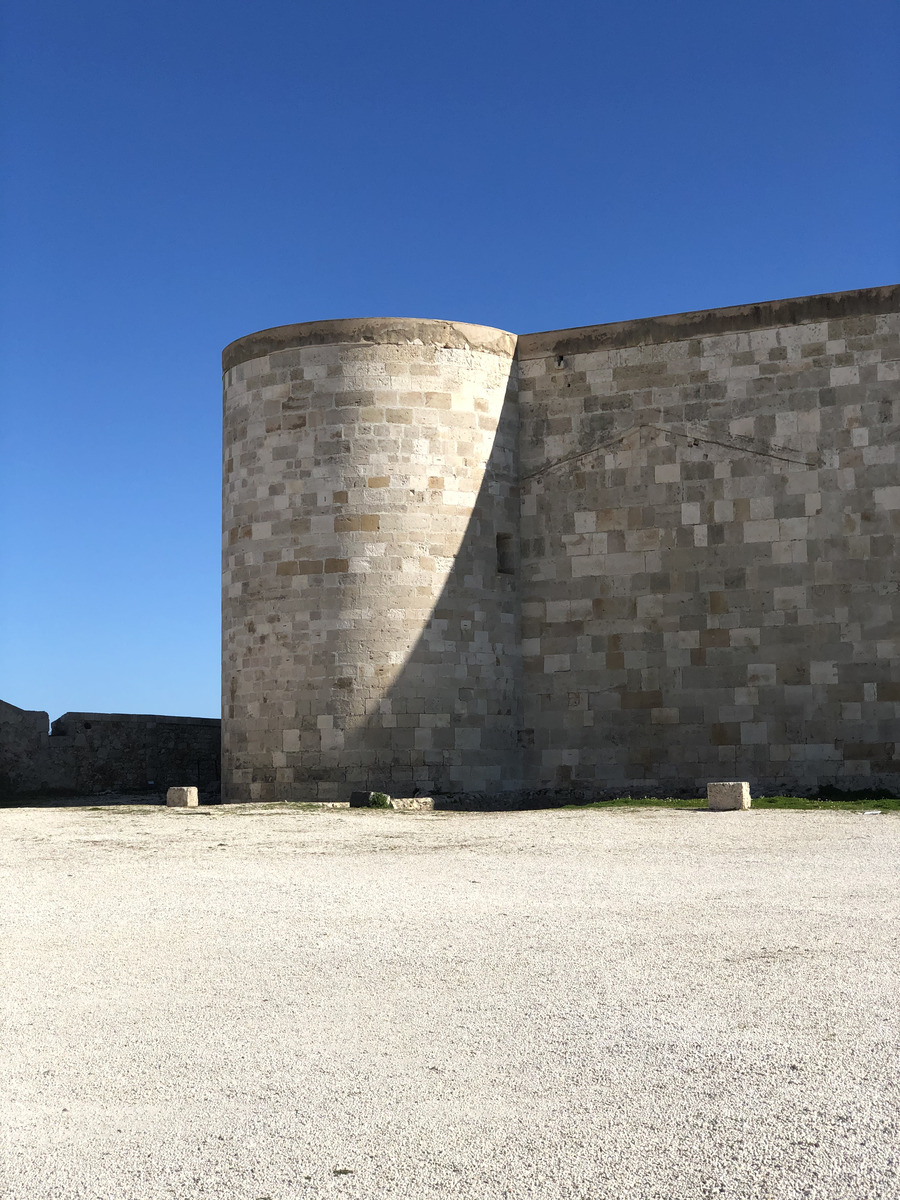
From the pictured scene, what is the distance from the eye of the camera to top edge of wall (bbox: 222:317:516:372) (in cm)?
1647

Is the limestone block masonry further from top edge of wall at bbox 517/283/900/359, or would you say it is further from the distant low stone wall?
the distant low stone wall

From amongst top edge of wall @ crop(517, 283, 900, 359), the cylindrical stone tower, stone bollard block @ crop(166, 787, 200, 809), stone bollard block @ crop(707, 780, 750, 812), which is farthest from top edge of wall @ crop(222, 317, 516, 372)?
stone bollard block @ crop(707, 780, 750, 812)

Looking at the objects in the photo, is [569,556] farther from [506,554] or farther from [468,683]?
[468,683]

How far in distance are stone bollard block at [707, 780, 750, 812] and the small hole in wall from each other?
4.80 meters

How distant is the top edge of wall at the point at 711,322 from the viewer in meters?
15.7

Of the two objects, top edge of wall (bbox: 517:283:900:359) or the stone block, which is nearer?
the stone block

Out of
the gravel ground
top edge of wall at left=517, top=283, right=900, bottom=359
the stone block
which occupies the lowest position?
the gravel ground

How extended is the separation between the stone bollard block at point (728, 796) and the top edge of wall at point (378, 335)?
6.97m

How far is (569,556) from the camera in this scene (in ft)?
55.2

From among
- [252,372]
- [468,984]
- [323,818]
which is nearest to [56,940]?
[468,984]

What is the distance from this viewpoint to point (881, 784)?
14953 mm

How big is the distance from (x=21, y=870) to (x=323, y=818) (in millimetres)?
4494

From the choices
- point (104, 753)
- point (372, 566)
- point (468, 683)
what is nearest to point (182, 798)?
point (372, 566)

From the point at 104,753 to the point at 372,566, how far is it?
19.9 feet
